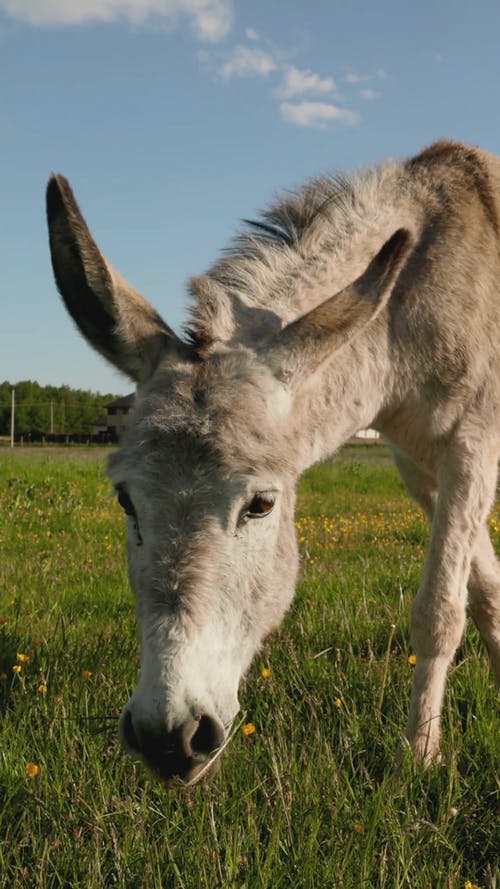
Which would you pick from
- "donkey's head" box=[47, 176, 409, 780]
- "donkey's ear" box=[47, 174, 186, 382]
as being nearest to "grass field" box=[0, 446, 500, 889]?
"donkey's head" box=[47, 176, 409, 780]

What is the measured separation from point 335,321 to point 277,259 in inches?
31.9

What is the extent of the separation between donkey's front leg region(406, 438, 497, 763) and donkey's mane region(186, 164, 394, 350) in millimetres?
1161

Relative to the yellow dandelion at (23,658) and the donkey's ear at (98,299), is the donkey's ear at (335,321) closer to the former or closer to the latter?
the donkey's ear at (98,299)

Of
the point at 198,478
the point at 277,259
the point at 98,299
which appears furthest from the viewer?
the point at 277,259

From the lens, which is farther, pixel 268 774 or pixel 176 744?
pixel 268 774

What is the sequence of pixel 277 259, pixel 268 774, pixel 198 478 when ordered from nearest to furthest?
pixel 198 478, pixel 268 774, pixel 277 259

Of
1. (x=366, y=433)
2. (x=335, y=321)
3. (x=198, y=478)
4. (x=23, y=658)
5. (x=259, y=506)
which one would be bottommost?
(x=23, y=658)

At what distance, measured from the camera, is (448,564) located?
3.79m

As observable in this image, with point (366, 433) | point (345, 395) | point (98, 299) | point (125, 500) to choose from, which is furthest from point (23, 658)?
point (366, 433)

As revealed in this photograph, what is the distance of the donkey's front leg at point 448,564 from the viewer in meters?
3.68

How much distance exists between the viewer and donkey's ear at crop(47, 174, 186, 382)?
3.01m

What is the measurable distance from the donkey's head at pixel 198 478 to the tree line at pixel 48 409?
113735mm

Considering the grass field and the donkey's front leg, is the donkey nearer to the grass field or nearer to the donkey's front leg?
the donkey's front leg

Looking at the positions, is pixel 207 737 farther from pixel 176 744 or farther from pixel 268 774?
pixel 268 774
